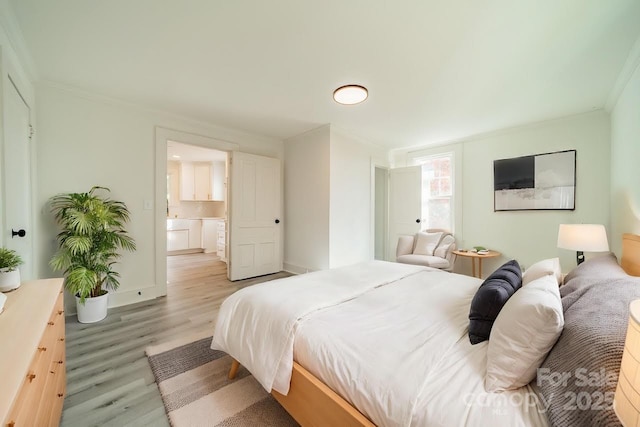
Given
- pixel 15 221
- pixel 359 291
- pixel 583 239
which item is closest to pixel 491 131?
pixel 583 239

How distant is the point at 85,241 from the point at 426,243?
4.20 m

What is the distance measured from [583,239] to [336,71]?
281 cm

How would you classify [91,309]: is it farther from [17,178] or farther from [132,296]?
[17,178]

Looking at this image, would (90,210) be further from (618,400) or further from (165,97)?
(618,400)

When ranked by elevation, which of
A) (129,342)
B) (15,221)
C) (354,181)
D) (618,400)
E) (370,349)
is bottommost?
(129,342)

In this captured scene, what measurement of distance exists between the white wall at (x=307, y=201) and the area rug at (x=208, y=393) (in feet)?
7.15

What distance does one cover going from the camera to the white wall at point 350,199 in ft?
12.6

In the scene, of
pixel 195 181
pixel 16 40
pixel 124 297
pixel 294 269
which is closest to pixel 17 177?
pixel 16 40

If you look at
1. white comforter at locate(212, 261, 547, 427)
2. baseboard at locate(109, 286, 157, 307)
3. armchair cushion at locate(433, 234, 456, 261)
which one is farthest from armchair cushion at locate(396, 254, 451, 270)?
baseboard at locate(109, 286, 157, 307)

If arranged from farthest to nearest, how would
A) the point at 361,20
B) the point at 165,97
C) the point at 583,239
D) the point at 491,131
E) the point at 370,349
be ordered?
the point at 491,131 < the point at 165,97 < the point at 583,239 < the point at 361,20 < the point at 370,349

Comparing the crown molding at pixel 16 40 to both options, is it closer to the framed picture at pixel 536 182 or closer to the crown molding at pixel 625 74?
the crown molding at pixel 625 74

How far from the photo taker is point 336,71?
2236mm

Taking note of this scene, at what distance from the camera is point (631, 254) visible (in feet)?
5.76

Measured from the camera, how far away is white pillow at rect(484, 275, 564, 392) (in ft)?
2.72
